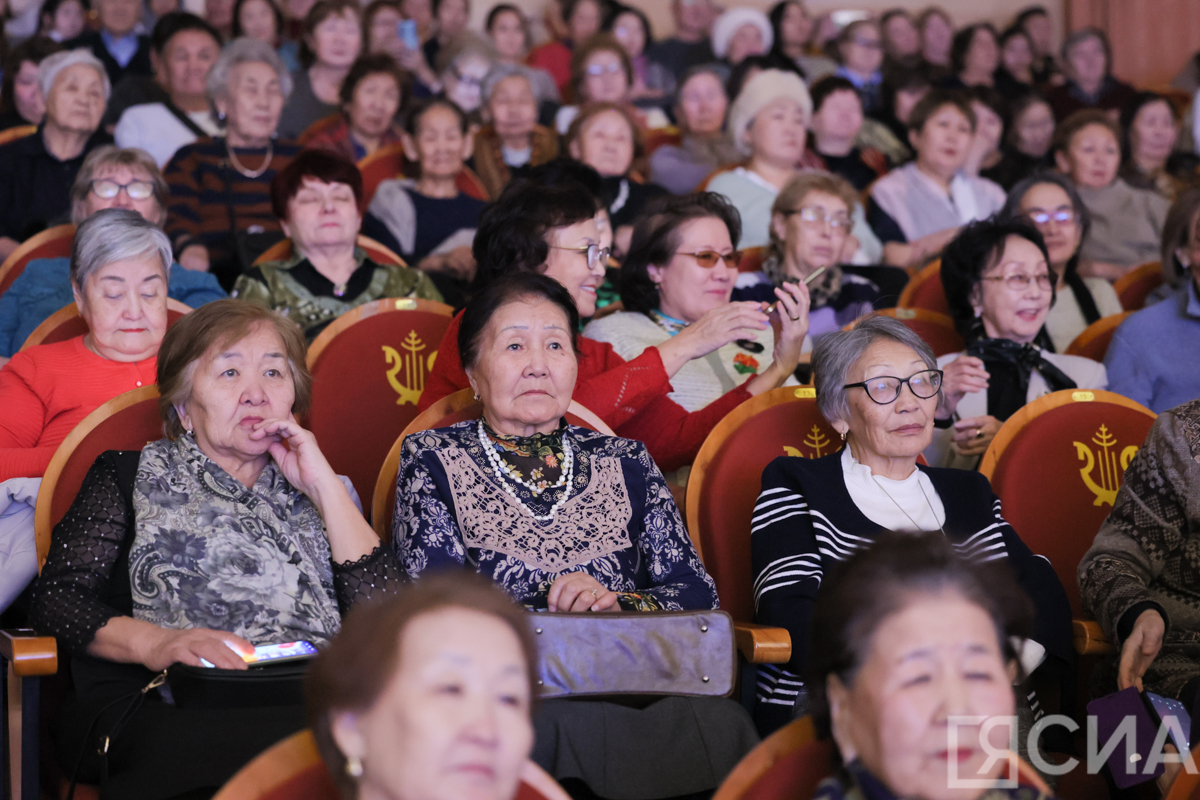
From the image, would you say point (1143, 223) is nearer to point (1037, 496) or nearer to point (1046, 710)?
point (1037, 496)

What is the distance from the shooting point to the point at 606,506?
224 cm

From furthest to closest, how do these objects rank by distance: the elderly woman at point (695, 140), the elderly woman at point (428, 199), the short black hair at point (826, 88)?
the short black hair at point (826, 88)
the elderly woman at point (695, 140)
the elderly woman at point (428, 199)

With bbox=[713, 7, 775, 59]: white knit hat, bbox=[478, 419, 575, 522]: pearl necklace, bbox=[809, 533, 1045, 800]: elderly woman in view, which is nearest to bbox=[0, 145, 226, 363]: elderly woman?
bbox=[478, 419, 575, 522]: pearl necklace

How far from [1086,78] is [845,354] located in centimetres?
533

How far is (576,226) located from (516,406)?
74 centimetres

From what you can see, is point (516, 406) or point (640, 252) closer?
point (516, 406)

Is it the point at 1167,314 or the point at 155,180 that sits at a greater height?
the point at 155,180

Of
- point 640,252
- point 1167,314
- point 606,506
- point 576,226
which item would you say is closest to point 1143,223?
point 1167,314

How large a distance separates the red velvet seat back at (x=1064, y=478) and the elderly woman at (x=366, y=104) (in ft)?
10.2

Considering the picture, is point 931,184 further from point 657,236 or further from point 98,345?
point 98,345

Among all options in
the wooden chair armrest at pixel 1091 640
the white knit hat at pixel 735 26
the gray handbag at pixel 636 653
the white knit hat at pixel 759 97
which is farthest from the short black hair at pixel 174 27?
the wooden chair armrest at pixel 1091 640

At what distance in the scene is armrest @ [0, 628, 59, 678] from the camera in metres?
1.73

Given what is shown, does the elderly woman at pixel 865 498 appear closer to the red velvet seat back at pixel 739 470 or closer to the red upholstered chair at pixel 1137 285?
the red velvet seat back at pixel 739 470

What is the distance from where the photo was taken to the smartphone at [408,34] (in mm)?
5980
